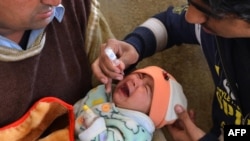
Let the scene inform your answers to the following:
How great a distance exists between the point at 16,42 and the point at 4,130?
0.69ft

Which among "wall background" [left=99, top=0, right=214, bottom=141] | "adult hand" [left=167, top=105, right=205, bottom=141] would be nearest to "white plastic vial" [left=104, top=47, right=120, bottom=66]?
"adult hand" [left=167, top=105, right=205, bottom=141]

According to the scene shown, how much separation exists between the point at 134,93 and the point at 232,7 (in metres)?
0.47

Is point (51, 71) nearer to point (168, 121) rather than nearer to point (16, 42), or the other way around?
point (16, 42)

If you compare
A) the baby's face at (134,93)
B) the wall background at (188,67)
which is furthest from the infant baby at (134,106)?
the wall background at (188,67)

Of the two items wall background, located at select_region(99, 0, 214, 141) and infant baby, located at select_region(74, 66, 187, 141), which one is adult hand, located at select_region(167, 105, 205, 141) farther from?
wall background, located at select_region(99, 0, 214, 141)

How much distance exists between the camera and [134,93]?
110 centimetres

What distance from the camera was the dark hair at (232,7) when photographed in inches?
27.0

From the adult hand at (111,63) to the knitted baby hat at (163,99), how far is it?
0.06 m

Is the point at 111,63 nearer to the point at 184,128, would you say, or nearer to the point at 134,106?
the point at 134,106

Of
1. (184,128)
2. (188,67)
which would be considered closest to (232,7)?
(184,128)

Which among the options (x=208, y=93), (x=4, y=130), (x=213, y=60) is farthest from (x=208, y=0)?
(x=208, y=93)

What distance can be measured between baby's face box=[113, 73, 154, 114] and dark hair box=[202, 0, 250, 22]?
430 millimetres

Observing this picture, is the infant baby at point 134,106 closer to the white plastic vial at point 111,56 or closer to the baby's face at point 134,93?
the baby's face at point 134,93

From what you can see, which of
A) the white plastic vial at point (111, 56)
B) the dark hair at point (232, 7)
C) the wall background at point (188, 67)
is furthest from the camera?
the wall background at point (188, 67)
